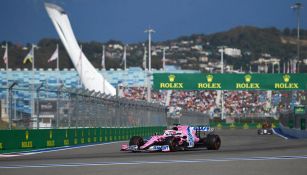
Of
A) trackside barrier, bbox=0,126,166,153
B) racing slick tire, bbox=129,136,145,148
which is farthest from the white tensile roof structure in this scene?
racing slick tire, bbox=129,136,145,148

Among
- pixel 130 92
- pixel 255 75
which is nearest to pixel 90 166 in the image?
pixel 255 75

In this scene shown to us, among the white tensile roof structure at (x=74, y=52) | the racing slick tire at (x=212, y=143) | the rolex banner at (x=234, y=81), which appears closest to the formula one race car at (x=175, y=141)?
the racing slick tire at (x=212, y=143)

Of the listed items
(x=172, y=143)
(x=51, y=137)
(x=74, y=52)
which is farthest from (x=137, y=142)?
(x=74, y=52)

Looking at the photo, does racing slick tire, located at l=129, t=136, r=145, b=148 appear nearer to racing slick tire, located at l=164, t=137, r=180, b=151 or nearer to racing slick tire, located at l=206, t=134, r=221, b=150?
racing slick tire, located at l=164, t=137, r=180, b=151

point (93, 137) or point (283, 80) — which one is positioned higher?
point (283, 80)

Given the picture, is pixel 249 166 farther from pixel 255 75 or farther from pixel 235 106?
pixel 235 106

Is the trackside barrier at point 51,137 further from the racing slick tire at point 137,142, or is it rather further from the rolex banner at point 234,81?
the rolex banner at point 234,81

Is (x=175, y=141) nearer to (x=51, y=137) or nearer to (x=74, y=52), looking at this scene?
(x=51, y=137)

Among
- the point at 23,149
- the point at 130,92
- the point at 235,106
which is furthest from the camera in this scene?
the point at 235,106

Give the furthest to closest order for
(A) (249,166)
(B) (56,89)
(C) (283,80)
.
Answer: (C) (283,80)
(B) (56,89)
(A) (249,166)

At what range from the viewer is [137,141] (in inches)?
904

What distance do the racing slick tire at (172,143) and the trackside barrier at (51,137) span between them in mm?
5362

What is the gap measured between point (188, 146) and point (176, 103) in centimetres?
11078

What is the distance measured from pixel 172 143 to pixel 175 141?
0.29 m
